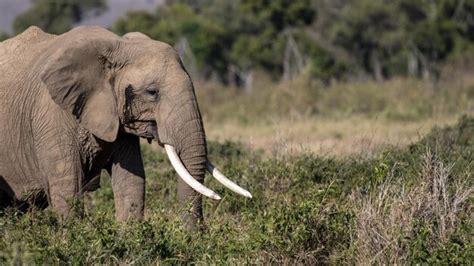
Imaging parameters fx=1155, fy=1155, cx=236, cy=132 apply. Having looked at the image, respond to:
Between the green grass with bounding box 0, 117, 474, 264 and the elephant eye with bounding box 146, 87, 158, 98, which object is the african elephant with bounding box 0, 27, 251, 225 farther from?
the green grass with bounding box 0, 117, 474, 264

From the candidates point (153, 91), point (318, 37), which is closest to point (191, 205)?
point (153, 91)

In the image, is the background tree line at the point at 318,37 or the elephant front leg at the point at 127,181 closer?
the elephant front leg at the point at 127,181

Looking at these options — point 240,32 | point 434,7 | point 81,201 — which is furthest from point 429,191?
point 240,32

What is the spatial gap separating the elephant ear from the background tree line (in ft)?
→ 131

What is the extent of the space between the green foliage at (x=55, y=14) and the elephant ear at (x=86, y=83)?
5345 centimetres

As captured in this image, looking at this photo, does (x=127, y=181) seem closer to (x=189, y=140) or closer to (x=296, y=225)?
(x=189, y=140)

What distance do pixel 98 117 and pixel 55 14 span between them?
60.9 meters

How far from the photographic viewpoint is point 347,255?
7629mm

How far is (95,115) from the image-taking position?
8547 mm

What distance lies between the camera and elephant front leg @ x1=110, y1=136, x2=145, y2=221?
887 cm

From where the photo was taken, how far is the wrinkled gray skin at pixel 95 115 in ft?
27.8

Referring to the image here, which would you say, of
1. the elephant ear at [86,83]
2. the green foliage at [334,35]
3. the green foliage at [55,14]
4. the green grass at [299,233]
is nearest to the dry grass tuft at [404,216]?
the green grass at [299,233]

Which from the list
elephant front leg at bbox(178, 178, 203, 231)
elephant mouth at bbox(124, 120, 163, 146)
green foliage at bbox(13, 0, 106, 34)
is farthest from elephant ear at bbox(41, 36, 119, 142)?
green foliage at bbox(13, 0, 106, 34)

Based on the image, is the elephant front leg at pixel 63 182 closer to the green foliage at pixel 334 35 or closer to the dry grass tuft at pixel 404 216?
the dry grass tuft at pixel 404 216
